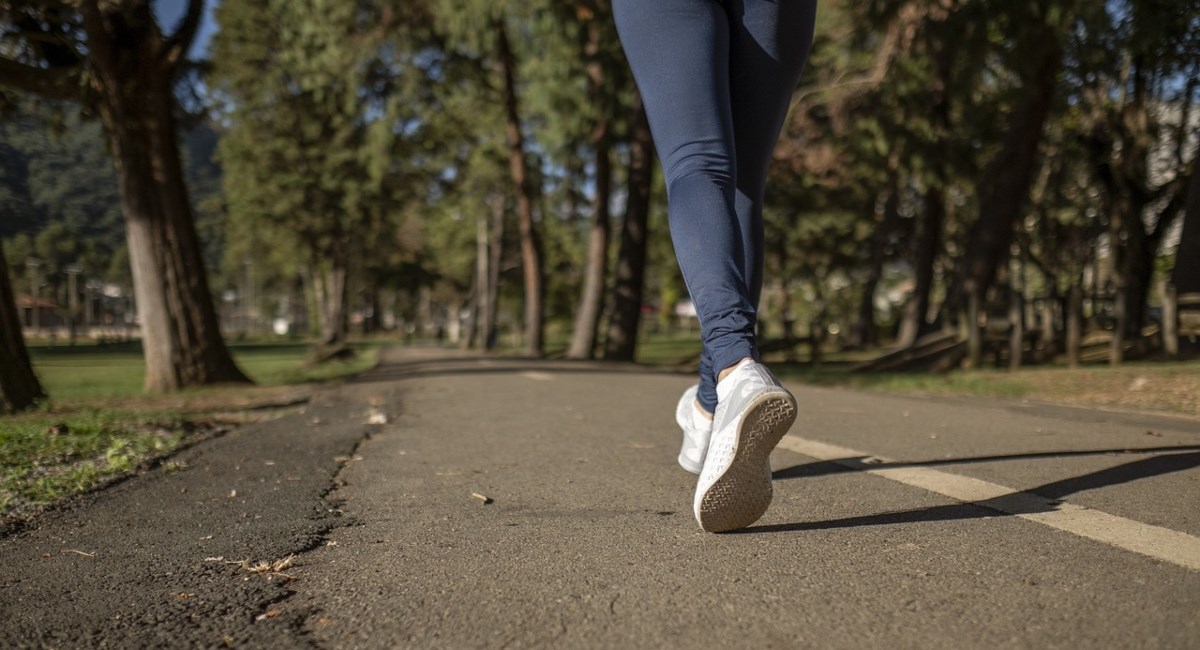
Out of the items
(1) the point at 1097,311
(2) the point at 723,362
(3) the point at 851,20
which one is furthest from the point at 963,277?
(2) the point at 723,362

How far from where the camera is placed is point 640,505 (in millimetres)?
2641

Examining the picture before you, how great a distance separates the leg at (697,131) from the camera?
2.43m

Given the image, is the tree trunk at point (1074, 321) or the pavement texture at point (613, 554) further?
the tree trunk at point (1074, 321)

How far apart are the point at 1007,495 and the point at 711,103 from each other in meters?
1.47

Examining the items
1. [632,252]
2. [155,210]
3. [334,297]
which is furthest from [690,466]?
[334,297]

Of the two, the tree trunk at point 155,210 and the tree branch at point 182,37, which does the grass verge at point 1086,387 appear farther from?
the tree branch at point 182,37

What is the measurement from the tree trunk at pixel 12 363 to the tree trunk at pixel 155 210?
2.93 m

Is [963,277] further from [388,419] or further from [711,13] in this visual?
[711,13]

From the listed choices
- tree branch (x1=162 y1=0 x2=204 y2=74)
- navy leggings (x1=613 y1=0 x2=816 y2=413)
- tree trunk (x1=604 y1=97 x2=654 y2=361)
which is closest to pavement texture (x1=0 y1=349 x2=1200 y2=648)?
navy leggings (x1=613 y1=0 x2=816 y2=413)

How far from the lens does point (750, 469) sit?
6.98 ft

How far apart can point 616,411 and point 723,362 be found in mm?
3453

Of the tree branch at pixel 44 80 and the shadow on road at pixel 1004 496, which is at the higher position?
the tree branch at pixel 44 80

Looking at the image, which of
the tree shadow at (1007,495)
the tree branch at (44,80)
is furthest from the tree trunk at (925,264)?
the tree shadow at (1007,495)

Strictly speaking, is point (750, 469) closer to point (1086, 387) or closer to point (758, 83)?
point (758, 83)
